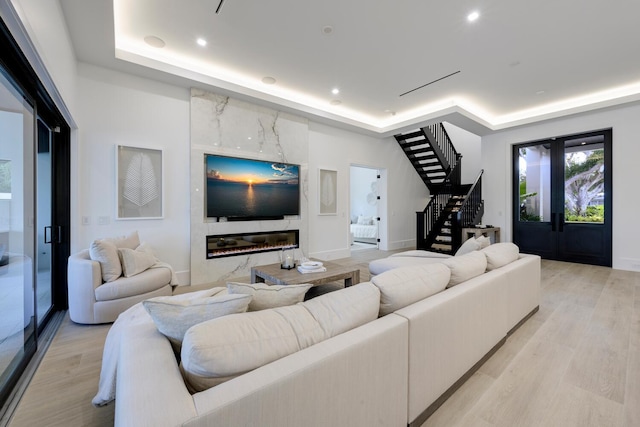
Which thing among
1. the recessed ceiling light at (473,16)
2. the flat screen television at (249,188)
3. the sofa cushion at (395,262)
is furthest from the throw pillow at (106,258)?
the recessed ceiling light at (473,16)

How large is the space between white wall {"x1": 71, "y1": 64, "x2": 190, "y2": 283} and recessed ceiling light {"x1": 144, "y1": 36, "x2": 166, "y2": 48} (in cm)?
61

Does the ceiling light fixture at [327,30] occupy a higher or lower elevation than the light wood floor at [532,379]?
higher

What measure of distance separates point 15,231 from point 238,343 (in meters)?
2.27

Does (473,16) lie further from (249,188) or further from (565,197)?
(565,197)

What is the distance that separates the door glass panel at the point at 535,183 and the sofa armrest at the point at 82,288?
7.84 meters

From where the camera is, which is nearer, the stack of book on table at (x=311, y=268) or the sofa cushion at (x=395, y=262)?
the stack of book on table at (x=311, y=268)

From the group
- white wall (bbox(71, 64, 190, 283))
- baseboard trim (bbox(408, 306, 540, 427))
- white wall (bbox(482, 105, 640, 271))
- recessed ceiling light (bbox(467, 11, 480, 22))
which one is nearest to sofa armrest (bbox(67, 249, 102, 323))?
white wall (bbox(71, 64, 190, 283))

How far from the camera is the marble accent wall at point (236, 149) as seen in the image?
4.28 meters

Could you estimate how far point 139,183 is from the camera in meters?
3.84

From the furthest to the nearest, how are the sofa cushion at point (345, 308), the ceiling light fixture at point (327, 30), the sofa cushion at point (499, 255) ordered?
the ceiling light fixture at point (327, 30) → the sofa cushion at point (499, 255) → the sofa cushion at point (345, 308)

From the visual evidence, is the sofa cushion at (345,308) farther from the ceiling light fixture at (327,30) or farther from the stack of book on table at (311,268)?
the ceiling light fixture at (327,30)

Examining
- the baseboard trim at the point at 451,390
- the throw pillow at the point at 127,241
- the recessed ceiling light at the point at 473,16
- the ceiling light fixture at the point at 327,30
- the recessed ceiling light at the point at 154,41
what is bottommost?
the baseboard trim at the point at 451,390

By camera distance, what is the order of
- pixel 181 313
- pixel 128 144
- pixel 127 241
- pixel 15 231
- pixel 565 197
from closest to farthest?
1. pixel 181 313
2. pixel 15 231
3. pixel 127 241
4. pixel 128 144
5. pixel 565 197

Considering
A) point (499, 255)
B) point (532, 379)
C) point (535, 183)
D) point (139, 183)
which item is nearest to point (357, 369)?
point (532, 379)
